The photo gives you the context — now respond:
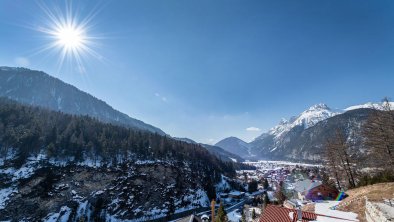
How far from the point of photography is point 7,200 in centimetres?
6228

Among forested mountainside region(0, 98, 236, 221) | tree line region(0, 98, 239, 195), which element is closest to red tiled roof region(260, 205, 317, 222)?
forested mountainside region(0, 98, 236, 221)

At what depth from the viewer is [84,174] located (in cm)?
8288

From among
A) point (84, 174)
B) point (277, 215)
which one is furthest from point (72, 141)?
point (277, 215)

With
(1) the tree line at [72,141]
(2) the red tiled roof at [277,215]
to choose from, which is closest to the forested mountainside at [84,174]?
(1) the tree line at [72,141]

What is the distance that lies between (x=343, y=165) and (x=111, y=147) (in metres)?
97.5

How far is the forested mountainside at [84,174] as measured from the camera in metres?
67.5

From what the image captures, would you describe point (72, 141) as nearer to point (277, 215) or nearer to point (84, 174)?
point (84, 174)

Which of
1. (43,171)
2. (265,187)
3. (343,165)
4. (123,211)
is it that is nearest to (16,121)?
(43,171)

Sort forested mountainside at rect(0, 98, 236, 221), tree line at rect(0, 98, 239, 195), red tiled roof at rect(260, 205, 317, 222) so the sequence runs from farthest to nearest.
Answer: tree line at rect(0, 98, 239, 195) → forested mountainside at rect(0, 98, 236, 221) → red tiled roof at rect(260, 205, 317, 222)

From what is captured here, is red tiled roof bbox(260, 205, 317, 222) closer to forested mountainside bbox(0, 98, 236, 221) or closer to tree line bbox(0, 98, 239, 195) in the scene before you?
forested mountainside bbox(0, 98, 236, 221)

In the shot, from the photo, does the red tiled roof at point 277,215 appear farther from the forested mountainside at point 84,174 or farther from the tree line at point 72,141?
the tree line at point 72,141

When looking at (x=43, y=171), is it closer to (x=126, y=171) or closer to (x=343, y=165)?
(x=126, y=171)

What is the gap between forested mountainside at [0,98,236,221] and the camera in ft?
221

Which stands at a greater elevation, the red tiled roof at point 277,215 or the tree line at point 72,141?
the tree line at point 72,141
